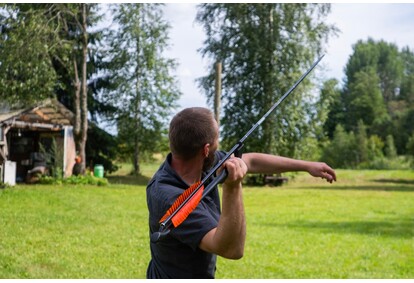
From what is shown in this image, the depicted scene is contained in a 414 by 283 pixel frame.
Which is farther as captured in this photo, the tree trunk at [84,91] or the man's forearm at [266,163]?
the tree trunk at [84,91]

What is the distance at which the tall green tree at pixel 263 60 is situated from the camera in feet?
57.3

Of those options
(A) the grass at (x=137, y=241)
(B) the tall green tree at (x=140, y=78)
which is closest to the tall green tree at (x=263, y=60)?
(B) the tall green tree at (x=140, y=78)

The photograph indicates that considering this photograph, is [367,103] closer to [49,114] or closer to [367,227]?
[49,114]

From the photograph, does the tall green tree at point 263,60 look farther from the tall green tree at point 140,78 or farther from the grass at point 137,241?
the grass at point 137,241

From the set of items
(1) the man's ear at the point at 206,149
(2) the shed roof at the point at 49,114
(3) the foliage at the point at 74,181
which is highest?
(2) the shed roof at the point at 49,114

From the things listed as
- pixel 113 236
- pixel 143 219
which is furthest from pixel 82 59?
pixel 113 236

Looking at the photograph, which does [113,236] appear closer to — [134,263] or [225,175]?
[134,263]

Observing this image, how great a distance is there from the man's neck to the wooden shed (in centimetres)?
614

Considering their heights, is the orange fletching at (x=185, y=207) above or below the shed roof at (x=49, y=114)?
below

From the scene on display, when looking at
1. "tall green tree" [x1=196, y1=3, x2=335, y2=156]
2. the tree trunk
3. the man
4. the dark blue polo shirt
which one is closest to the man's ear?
the man

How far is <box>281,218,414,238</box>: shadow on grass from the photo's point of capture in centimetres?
838

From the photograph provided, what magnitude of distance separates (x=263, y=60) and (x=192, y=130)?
1597 centimetres

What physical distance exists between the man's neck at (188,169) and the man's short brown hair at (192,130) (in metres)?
0.05

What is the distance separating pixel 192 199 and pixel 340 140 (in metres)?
28.4
